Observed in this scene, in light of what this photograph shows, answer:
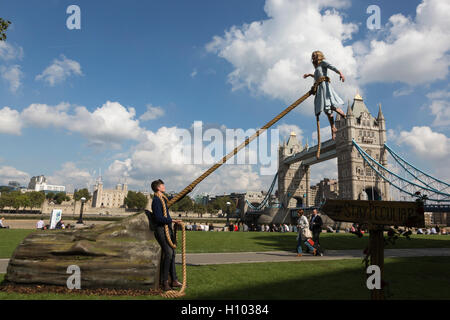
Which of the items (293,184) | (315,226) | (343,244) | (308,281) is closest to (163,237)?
(308,281)

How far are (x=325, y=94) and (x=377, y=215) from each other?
2615 mm

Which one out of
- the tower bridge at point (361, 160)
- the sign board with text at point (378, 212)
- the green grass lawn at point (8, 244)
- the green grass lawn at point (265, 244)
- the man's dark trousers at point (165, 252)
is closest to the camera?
the sign board with text at point (378, 212)

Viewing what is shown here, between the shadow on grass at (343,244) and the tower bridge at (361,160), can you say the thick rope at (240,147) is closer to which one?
the shadow on grass at (343,244)

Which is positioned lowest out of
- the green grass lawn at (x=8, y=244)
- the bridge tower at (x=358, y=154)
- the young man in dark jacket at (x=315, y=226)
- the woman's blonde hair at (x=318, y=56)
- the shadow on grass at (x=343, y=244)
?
the shadow on grass at (x=343, y=244)

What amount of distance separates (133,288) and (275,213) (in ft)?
203

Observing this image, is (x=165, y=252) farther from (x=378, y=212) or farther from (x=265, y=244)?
(x=265, y=244)

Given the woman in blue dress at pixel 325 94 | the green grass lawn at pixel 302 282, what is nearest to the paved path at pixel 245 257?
the green grass lawn at pixel 302 282

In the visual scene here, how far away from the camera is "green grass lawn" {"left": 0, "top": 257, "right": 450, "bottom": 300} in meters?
4.79

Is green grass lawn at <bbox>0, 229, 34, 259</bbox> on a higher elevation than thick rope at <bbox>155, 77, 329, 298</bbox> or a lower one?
lower

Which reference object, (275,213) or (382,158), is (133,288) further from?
(382,158)

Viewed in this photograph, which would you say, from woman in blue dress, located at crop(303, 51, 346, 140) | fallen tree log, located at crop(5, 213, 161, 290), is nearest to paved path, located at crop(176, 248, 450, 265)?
fallen tree log, located at crop(5, 213, 161, 290)

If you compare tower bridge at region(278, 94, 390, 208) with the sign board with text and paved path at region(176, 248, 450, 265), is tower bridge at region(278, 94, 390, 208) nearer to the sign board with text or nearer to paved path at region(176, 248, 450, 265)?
paved path at region(176, 248, 450, 265)

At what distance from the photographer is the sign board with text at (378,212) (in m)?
3.31
